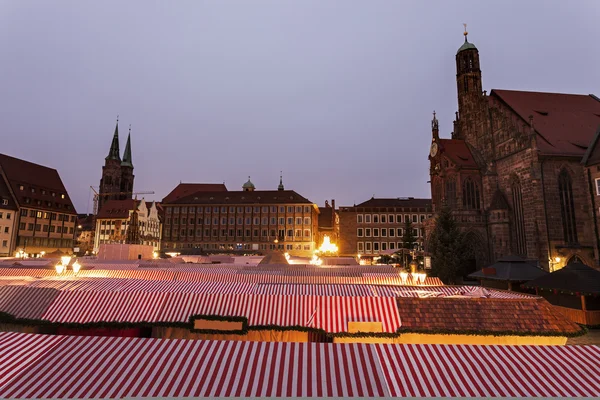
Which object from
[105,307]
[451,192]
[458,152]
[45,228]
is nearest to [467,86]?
[458,152]

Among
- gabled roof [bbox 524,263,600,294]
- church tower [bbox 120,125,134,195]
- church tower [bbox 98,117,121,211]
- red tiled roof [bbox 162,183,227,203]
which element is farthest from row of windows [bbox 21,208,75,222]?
gabled roof [bbox 524,263,600,294]

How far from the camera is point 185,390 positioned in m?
5.28

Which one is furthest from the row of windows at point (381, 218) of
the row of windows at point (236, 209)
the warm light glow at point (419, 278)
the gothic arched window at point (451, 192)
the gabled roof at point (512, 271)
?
the warm light glow at point (419, 278)

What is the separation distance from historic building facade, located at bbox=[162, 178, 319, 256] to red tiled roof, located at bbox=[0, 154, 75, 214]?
22629 millimetres

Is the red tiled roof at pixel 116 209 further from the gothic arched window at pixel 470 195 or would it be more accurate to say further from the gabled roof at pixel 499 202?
the gabled roof at pixel 499 202

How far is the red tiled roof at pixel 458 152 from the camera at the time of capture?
44750 millimetres

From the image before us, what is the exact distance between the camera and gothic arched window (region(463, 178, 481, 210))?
4384cm

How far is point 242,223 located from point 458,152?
52.3m

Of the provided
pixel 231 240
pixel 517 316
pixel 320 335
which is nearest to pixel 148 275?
pixel 320 335

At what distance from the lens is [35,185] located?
7031 centimetres

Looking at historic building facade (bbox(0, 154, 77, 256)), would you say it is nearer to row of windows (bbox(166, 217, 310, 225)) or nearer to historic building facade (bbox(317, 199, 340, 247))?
row of windows (bbox(166, 217, 310, 225))

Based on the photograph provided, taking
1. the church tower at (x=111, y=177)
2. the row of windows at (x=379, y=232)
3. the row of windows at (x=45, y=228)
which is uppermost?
the church tower at (x=111, y=177)

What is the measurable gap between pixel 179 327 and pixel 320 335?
15.4ft

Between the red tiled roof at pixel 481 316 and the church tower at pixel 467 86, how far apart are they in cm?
4302
